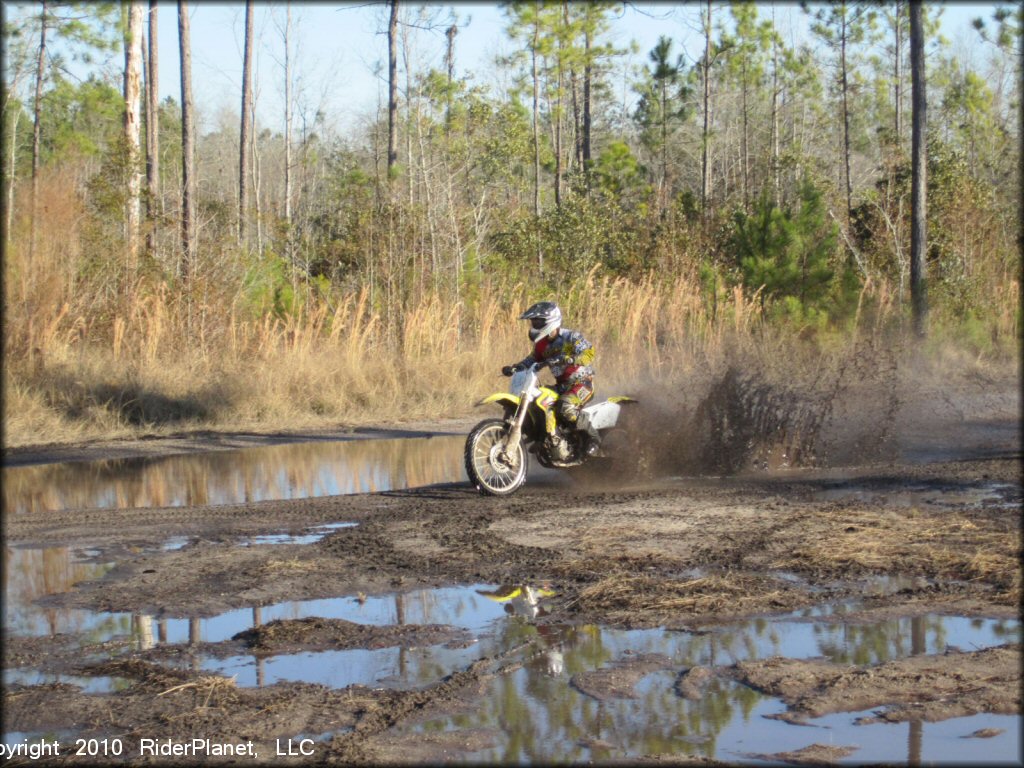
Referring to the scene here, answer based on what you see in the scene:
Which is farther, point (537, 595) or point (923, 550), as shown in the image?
point (923, 550)

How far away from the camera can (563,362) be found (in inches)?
490

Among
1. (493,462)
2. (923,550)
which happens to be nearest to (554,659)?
(923,550)

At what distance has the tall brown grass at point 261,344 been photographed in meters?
18.2

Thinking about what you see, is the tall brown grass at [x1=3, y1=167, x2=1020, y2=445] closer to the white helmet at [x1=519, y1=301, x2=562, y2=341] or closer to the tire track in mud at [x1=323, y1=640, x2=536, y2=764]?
the white helmet at [x1=519, y1=301, x2=562, y2=341]

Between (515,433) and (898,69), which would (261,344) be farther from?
(898,69)

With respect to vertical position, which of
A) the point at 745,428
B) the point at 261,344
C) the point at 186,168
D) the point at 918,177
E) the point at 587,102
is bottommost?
the point at 745,428

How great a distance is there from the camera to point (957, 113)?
52.5 m

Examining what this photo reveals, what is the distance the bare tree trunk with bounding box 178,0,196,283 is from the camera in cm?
2198

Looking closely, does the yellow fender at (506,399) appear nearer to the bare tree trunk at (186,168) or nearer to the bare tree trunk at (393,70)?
the bare tree trunk at (186,168)

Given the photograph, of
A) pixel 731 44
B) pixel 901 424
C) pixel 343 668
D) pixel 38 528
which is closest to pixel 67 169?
pixel 38 528

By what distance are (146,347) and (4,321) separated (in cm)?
226

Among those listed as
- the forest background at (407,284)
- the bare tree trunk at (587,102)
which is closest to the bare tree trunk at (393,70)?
the forest background at (407,284)

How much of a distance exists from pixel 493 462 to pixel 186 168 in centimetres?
2036

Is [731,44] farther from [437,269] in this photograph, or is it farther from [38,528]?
[38,528]
